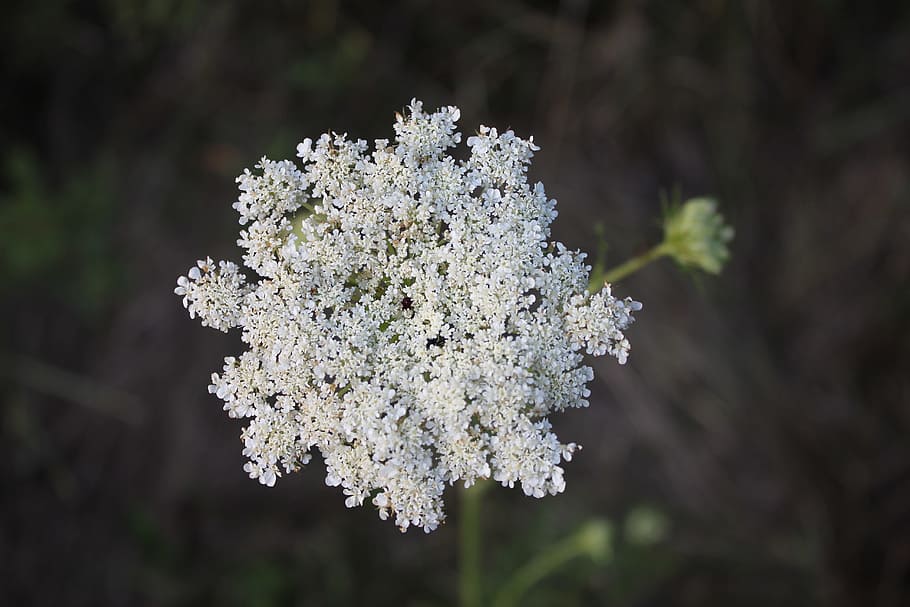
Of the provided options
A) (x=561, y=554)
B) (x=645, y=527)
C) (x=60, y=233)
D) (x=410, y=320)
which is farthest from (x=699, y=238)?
(x=60, y=233)

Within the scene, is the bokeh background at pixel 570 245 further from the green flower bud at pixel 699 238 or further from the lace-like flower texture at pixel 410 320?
the lace-like flower texture at pixel 410 320

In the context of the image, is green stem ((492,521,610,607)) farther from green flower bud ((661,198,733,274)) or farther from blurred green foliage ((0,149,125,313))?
blurred green foliage ((0,149,125,313))

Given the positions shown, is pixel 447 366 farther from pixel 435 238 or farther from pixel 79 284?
pixel 79 284

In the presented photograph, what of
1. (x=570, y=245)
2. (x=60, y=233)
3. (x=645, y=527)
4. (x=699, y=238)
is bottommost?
(x=645, y=527)

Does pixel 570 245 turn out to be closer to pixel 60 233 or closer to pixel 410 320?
pixel 410 320

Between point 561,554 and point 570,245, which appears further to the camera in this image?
point 570,245

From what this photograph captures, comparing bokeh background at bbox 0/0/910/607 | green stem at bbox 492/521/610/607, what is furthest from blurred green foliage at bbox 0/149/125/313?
green stem at bbox 492/521/610/607
